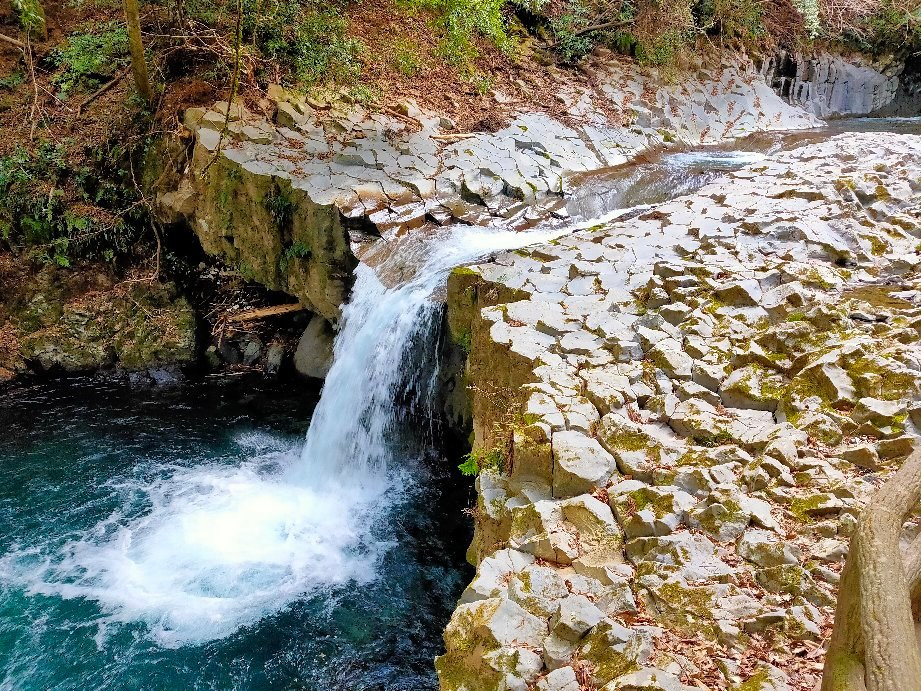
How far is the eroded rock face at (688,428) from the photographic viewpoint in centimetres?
254

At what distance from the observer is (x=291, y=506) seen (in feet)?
19.3

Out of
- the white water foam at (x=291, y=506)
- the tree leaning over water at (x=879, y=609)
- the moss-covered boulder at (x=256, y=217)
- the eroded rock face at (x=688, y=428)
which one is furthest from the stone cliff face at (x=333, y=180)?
the tree leaning over water at (x=879, y=609)

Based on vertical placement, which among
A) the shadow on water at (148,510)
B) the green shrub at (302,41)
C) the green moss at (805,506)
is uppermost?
the green shrub at (302,41)

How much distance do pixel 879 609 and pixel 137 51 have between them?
9.05 meters

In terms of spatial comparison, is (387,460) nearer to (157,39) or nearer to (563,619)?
(563,619)

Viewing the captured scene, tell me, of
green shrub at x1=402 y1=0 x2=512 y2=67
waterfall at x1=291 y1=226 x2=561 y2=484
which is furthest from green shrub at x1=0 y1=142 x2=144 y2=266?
green shrub at x1=402 y1=0 x2=512 y2=67

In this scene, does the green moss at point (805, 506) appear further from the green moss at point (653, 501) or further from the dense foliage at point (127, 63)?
the dense foliage at point (127, 63)

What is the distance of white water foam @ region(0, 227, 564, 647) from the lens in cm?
485

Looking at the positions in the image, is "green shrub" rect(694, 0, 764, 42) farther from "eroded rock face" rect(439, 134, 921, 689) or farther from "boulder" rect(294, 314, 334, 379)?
"boulder" rect(294, 314, 334, 379)

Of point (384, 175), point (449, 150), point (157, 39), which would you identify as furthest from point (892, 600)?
point (157, 39)

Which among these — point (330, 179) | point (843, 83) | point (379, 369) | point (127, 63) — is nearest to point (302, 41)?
point (127, 63)

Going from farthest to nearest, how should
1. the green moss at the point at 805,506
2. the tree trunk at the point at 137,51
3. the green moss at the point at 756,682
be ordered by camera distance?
1. the tree trunk at the point at 137,51
2. the green moss at the point at 805,506
3. the green moss at the point at 756,682

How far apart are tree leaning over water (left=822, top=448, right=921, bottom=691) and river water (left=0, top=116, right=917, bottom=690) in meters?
3.00

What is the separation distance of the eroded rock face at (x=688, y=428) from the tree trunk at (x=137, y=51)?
5.57 metres
